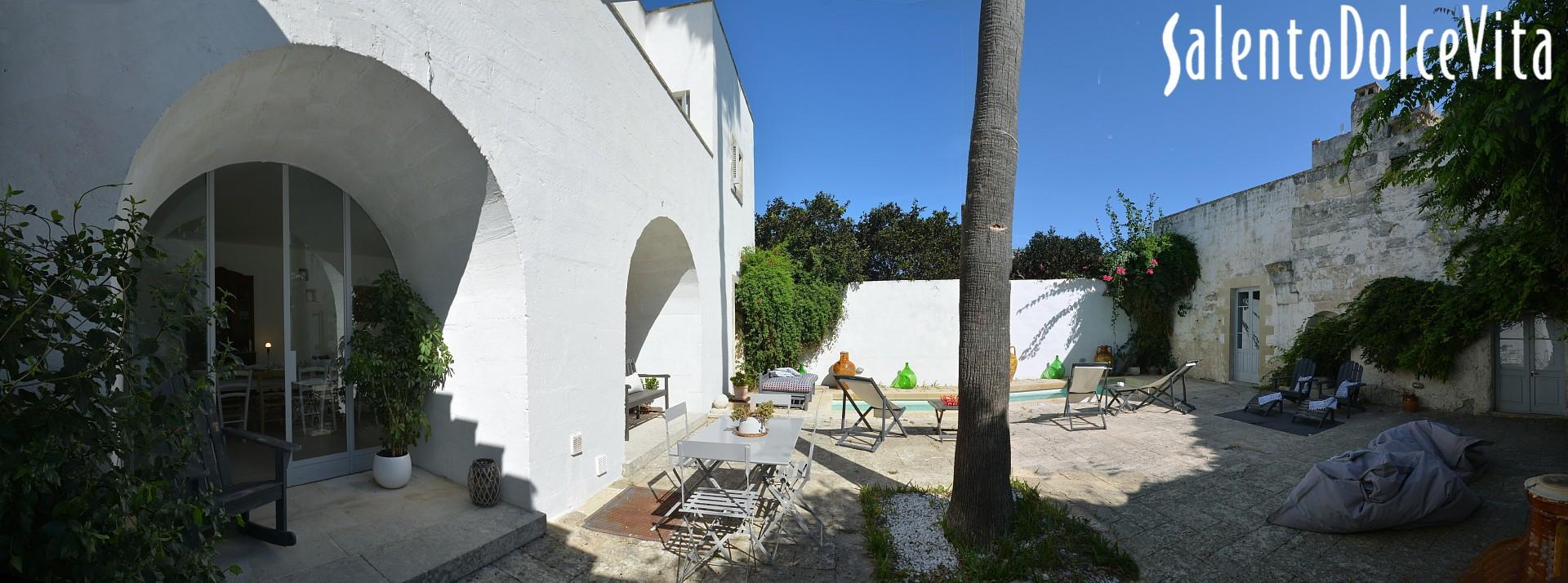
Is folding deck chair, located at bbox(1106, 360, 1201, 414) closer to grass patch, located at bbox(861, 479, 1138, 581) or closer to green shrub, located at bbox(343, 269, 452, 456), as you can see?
grass patch, located at bbox(861, 479, 1138, 581)

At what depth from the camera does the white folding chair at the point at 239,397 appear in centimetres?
410

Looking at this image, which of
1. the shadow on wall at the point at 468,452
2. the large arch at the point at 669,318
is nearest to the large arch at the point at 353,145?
the shadow on wall at the point at 468,452

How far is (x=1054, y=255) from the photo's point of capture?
643 inches

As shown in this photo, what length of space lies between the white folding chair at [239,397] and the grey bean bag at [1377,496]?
696cm

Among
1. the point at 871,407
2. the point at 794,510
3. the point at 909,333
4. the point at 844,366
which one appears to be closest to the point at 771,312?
the point at 844,366

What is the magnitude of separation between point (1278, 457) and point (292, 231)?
835 centimetres

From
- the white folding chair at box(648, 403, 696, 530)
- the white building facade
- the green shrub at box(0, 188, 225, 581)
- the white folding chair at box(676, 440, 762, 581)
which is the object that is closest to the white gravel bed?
the white folding chair at box(676, 440, 762, 581)

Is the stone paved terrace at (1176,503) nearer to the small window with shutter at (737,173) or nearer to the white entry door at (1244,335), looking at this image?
the white entry door at (1244,335)

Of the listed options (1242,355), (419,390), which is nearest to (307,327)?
(419,390)

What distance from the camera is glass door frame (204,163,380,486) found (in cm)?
379

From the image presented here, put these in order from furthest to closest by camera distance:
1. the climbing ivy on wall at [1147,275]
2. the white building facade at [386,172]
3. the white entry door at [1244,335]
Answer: the climbing ivy on wall at [1147,275] < the white entry door at [1244,335] < the white building facade at [386,172]

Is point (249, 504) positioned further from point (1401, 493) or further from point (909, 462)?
point (1401, 493)

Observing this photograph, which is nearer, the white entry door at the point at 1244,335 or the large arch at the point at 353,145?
the large arch at the point at 353,145

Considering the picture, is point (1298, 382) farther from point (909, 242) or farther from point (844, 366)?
point (909, 242)
